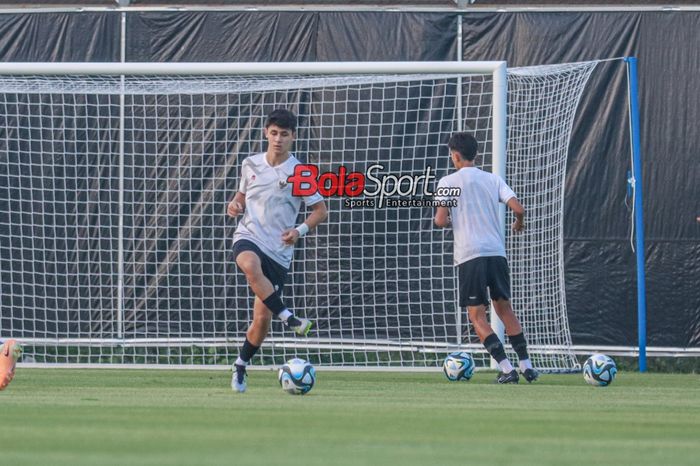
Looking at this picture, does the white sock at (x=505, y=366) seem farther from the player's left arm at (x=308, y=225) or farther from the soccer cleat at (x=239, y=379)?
the soccer cleat at (x=239, y=379)

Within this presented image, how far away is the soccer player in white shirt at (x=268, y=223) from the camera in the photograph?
803 centimetres

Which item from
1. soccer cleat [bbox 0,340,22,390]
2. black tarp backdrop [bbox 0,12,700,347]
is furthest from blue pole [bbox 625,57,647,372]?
soccer cleat [bbox 0,340,22,390]

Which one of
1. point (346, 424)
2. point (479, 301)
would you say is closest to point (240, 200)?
point (479, 301)

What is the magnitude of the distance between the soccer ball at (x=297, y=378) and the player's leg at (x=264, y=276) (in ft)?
1.07

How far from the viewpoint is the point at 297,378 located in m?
7.41

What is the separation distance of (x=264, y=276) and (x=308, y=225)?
1.67ft

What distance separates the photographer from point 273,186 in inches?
330

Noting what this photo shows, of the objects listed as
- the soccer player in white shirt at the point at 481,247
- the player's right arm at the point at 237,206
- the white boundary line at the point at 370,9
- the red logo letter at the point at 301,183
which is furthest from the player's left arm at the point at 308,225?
the white boundary line at the point at 370,9

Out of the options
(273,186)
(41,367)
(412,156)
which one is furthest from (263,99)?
(273,186)

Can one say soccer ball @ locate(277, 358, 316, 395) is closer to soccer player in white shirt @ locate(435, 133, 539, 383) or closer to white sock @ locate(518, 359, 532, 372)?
soccer player in white shirt @ locate(435, 133, 539, 383)

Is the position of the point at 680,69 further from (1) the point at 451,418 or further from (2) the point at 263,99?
(1) the point at 451,418

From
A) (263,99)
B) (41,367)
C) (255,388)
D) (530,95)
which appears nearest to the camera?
(255,388)

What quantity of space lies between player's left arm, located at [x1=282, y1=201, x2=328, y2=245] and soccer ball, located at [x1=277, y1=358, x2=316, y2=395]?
36.7 inches

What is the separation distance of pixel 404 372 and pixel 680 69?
386 cm
